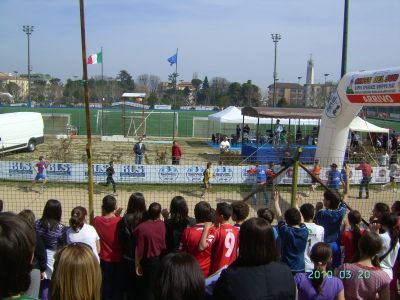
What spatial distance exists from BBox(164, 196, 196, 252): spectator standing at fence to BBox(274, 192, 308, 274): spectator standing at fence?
3.40 ft

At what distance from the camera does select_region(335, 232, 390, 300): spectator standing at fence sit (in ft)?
12.1

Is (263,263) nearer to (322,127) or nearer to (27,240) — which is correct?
(27,240)

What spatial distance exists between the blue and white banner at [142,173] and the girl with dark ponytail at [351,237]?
34.8ft

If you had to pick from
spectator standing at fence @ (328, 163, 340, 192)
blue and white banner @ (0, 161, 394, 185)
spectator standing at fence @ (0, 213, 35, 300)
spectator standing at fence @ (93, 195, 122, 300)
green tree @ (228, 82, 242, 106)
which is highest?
green tree @ (228, 82, 242, 106)

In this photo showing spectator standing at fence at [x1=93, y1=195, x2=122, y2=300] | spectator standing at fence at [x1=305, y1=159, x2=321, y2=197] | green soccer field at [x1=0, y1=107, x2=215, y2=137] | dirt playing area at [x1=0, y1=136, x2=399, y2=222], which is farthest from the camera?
green soccer field at [x1=0, y1=107, x2=215, y2=137]

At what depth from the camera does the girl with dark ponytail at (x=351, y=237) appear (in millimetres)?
5008

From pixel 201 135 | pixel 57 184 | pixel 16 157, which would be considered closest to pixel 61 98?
pixel 201 135

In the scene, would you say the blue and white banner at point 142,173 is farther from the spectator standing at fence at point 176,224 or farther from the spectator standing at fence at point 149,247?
the spectator standing at fence at point 149,247

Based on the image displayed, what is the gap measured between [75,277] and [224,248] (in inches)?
74.8

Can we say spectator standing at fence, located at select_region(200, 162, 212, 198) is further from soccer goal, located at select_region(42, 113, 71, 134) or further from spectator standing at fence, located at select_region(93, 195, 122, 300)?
soccer goal, located at select_region(42, 113, 71, 134)

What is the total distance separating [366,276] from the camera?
12.2 feet

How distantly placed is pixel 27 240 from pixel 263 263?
160 cm

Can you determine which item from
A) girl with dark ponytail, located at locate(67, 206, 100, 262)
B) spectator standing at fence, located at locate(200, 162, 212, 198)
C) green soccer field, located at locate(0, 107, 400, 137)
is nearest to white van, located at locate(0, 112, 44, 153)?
green soccer field, located at locate(0, 107, 400, 137)

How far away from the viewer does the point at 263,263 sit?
3016 millimetres
